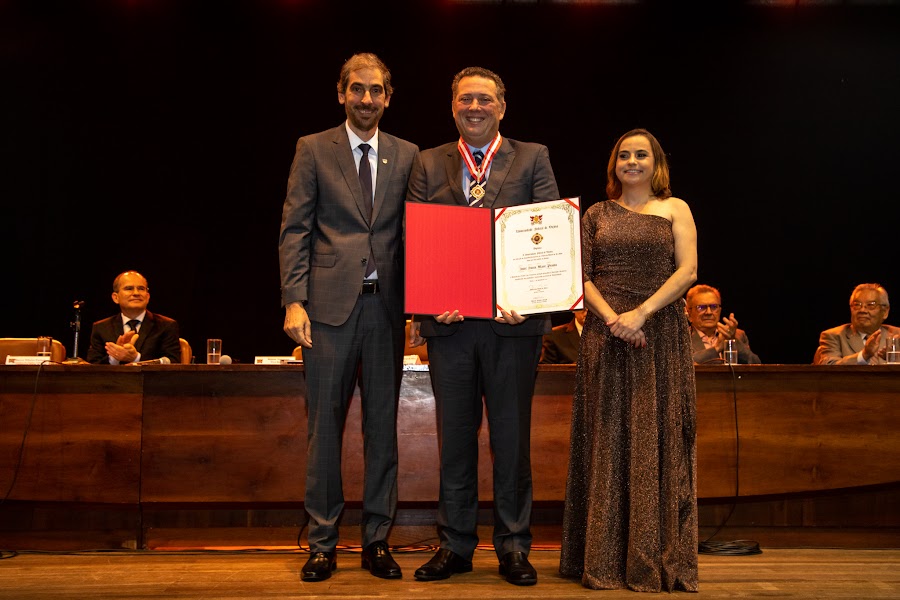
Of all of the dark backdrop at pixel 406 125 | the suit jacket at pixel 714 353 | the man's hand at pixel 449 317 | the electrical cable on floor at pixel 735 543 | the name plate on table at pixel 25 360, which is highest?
the dark backdrop at pixel 406 125

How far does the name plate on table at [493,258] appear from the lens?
2732 millimetres

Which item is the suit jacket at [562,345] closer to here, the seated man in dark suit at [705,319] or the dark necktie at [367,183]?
the seated man in dark suit at [705,319]

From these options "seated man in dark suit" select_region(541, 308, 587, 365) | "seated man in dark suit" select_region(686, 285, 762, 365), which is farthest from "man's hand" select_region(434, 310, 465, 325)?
"seated man in dark suit" select_region(686, 285, 762, 365)

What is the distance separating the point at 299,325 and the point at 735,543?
2.12 metres

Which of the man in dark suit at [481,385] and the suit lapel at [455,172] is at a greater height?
the suit lapel at [455,172]

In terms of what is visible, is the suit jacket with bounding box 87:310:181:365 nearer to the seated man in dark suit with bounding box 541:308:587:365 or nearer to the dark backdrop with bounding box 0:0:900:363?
the dark backdrop with bounding box 0:0:900:363

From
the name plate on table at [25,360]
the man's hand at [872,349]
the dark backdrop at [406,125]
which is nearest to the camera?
the name plate on table at [25,360]

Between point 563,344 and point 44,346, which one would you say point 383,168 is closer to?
→ point 563,344

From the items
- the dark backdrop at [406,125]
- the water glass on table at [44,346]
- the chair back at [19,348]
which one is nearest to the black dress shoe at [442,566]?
the water glass on table at [44,346]

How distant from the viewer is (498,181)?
2.89 m

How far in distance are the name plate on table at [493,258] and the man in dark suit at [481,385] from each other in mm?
79

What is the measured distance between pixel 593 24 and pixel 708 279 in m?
2.12

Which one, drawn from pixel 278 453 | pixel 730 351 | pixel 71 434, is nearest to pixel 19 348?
pixel 71 434

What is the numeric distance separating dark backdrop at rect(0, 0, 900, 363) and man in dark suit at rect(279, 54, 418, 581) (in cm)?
363
